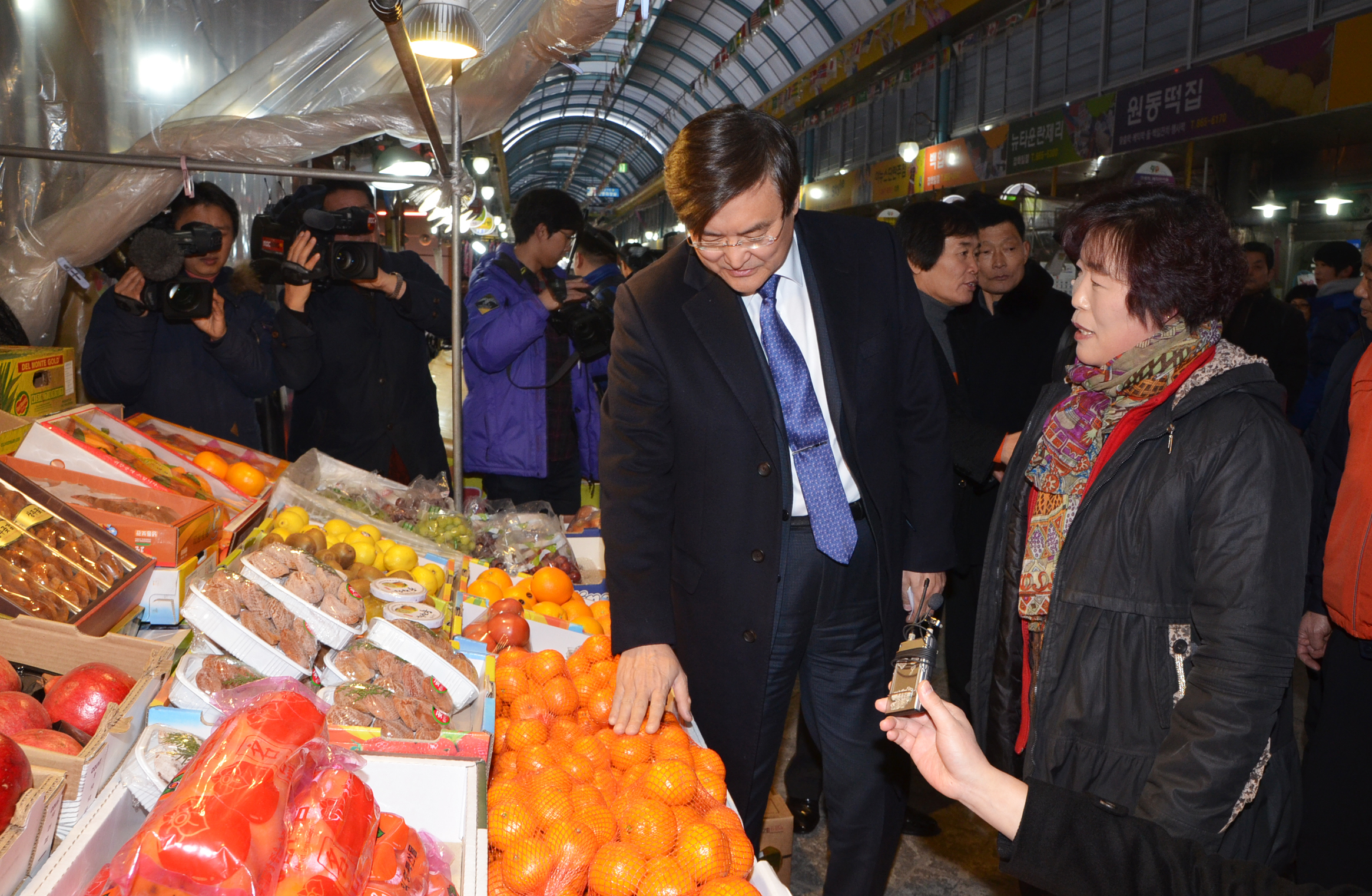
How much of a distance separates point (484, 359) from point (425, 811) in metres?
2.56

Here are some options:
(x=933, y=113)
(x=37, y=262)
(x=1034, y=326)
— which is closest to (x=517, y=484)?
(x=37, y=262)

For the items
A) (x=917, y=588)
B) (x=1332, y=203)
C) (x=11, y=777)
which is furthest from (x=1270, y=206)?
(x=11, y=777)

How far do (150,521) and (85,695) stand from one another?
1.87 ft

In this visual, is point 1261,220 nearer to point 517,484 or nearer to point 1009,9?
point 1009,9

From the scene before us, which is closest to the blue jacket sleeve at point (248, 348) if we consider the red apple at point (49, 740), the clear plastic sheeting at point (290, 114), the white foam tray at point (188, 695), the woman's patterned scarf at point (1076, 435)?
the clear plastic sheeting at point (290, 114)

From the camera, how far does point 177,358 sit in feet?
10.7

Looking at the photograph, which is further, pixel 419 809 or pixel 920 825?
pixel 920 825

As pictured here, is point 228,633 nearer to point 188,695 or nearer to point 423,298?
point 188,695

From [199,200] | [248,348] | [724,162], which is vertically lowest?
[248,348]

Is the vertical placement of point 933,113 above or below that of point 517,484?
above

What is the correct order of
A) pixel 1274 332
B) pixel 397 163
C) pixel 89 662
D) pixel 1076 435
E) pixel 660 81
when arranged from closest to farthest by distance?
1. pixel 89 662
2. pixel 1076 435
3. pixel 1274 332
4. pixel 397 163
5. pixel 660 81

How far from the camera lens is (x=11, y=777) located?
46.8 inches

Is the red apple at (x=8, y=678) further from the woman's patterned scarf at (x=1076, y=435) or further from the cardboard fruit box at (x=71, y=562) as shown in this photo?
the woman's patterned scarf at (x=1076, y=435)

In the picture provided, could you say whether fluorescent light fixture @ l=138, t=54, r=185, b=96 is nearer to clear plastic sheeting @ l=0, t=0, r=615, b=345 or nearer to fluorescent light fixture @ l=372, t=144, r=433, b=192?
clear plastic sheeting @ l=0, t=0, r=615, b=345
